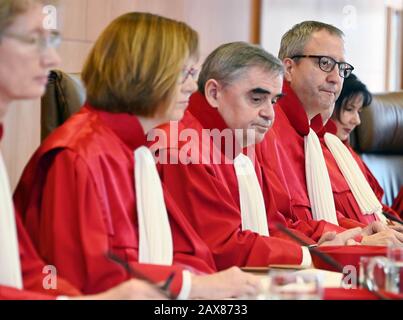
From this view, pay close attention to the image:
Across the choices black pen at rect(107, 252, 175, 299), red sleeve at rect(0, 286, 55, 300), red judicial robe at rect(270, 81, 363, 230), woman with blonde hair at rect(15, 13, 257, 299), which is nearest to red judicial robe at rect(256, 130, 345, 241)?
red judicial robe at rect(270, 81, 363, 230)

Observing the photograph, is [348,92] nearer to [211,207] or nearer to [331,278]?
[211,207]

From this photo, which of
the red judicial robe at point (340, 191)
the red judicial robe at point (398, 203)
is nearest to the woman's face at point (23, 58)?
the red judicial robe at point (340, 191)

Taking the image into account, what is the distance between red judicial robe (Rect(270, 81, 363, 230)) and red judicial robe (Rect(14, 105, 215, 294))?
1.19m

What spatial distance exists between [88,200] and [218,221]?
0.66 meters

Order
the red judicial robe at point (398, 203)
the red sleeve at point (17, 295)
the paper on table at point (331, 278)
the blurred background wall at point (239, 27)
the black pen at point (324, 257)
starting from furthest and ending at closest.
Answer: the red judicial robe at point (398, 203)
the blurred background wall at point (239, 27)
the black pen at point (324, 257)
the paper on table at point (331, 278)
the red sleeve at point (17, 295)

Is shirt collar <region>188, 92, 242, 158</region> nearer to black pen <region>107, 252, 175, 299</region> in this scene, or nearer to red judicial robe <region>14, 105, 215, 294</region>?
red judicial robe <region>14, 105, 215, 294</region>

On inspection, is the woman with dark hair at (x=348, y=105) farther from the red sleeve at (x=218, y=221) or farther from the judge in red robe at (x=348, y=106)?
the red sleeve at (x=218, y=221)

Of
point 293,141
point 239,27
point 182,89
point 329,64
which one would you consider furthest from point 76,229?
point 239,27

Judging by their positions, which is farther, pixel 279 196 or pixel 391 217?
pixel 391 217

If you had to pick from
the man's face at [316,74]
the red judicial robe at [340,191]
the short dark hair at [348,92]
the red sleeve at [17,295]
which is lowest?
the red judicial robe at [340,191]

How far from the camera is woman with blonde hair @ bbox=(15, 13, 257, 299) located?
1.93 metres

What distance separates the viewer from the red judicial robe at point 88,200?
6.30ft

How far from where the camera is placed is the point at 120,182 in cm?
211
